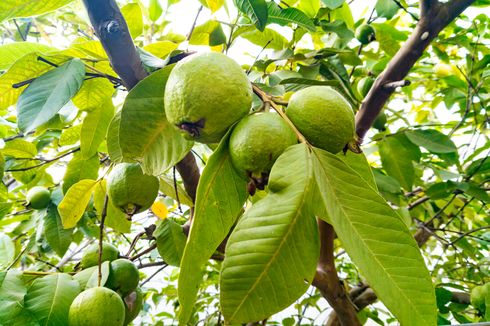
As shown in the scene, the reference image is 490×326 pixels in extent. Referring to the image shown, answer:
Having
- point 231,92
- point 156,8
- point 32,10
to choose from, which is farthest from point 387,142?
point 32,10

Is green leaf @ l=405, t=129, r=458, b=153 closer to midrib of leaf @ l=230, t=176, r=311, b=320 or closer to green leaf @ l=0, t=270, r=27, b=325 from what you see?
midrib of leaf @ l=230, t=176, r=311, b=320

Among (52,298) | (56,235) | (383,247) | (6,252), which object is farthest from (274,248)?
(56,235)

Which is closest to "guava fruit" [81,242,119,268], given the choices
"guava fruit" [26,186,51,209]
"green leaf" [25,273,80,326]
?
"green leaf" [25,273,80,326]

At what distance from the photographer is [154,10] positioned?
5.29 ft

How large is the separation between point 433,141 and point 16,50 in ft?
4.48

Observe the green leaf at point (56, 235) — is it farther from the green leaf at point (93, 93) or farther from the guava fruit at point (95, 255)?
the green leaf at point (93, 93)

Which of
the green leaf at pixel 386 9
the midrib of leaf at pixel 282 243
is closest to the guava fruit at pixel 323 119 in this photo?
the midrib of leaf at pixel 282 243

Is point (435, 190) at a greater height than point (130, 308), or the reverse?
point (435, 190)

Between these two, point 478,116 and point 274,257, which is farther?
point 478,116

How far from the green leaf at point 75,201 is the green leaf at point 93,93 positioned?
24cm

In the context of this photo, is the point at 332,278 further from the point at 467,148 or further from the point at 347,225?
the point at 467,148

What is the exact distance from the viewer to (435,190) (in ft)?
5.31

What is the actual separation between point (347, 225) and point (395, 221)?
62 millimetres

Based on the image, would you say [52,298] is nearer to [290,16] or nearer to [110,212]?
[110,212]
